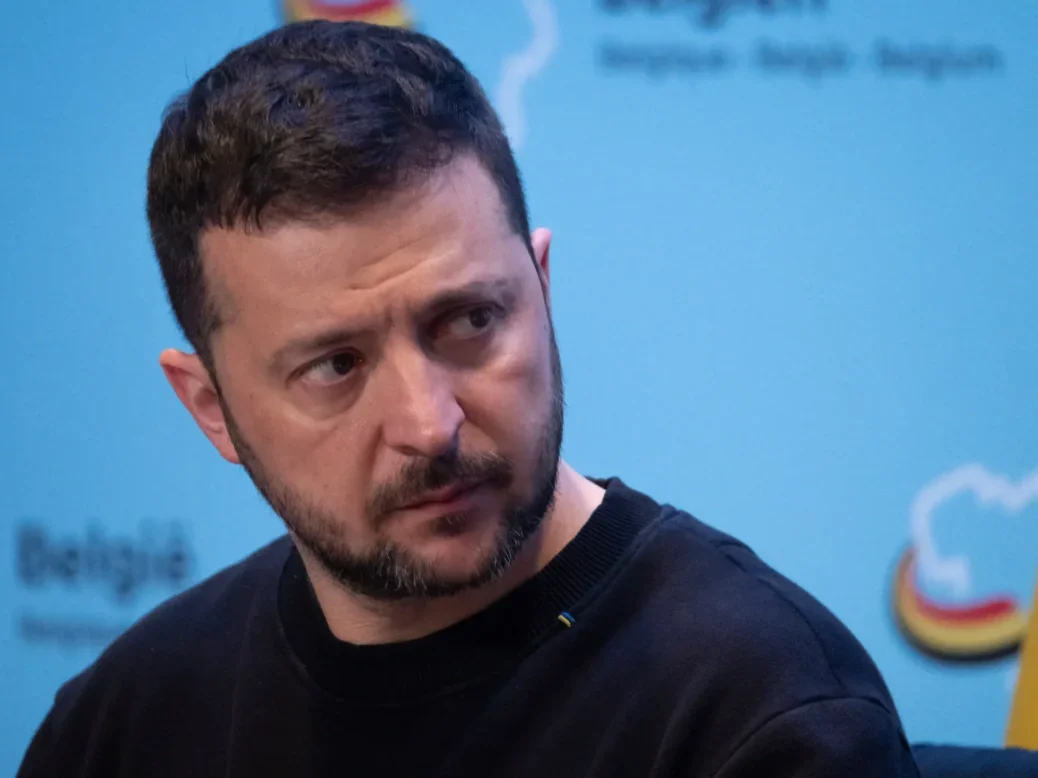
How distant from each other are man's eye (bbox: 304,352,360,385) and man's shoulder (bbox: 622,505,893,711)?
1.04 feet

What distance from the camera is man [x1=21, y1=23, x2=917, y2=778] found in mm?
905

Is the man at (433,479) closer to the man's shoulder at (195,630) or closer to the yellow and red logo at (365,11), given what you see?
the man's shoulder at (195,630)

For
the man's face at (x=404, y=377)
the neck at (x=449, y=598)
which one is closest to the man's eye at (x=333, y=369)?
the man's face at (x=404, y=377)

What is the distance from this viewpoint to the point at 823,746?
862 mm

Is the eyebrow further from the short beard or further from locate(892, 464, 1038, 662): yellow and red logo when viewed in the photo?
locate(892, 464, 1038, 662): yellow and red logo

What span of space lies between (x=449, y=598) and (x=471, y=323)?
0.83ft

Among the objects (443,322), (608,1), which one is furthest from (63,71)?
(443,322)

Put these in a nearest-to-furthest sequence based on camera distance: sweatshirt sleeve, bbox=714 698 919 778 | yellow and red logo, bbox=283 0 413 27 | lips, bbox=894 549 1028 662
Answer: sweatshirt sleeve, bbox=714 698 919 778 < lips, bbox=894 549 1028 662 < yellow and red logo, bbox=283 0 413 27

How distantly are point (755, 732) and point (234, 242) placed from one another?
55 centimetres

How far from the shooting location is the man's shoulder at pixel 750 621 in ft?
3.05

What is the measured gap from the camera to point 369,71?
945 mm

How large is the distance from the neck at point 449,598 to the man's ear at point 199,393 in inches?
5.0

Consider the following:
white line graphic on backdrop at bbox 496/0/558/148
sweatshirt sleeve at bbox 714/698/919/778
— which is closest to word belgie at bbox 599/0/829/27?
white line graphic on backdrop at bbox 496/0/558/148

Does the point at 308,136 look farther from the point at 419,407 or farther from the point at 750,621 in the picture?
the point at 750,621
